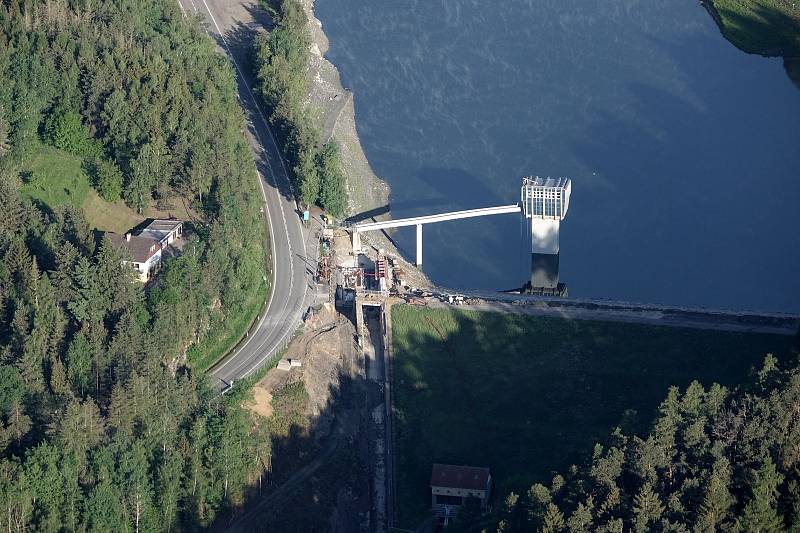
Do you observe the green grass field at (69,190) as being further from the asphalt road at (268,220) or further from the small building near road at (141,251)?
the asphalt road at (268,220)

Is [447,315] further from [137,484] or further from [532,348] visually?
[137,484]

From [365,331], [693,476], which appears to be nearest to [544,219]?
[365,331]

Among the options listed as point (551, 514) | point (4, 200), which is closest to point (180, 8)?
point (4, 200)

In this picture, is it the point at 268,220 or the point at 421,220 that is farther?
the point at 268,220

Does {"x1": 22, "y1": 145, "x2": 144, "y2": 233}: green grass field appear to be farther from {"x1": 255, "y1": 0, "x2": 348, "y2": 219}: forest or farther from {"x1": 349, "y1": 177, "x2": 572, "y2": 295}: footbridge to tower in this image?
{"x1": 349, "y1": 177, "x2": 572, "y2": 295}: footbridge to tower

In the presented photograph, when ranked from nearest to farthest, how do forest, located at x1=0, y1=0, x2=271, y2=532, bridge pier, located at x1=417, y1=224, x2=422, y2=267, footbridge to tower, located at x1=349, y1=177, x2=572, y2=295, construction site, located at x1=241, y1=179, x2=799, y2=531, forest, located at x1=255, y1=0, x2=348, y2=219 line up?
forest, located at x1=0, y1=0, x2=271, y2=532, construction site, located at x1=241, y1=179, x2=799, y2=531, footbridge to tower, located at x1=349, y1=177, x2=572, y2=295, bridge pier, located at x1=417, y1=224, x2=422, y2=267, forest, located at x1=255, y1=0, x2=348, y2=219

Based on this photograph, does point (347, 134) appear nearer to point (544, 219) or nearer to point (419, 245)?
point (419, 245)

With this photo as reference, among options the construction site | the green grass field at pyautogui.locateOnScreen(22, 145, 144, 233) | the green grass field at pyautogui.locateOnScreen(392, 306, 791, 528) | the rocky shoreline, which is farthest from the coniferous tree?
the green grass field at pyautogui.locateOnScreen(22, 145, 144, 233)
